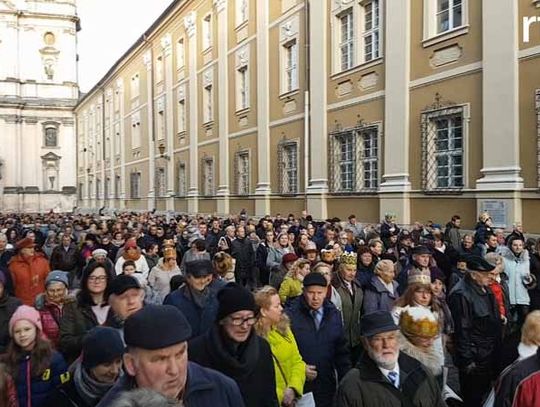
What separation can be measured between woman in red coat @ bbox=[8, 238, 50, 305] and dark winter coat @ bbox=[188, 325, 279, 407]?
18.3 ft

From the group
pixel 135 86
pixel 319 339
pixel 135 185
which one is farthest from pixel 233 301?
pixel 135 86

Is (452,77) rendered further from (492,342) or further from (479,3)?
(492,342)

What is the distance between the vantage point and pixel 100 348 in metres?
3.95

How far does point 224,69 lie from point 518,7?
1773 cm

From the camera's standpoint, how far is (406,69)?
54.6ft

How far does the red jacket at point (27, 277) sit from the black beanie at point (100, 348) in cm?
523

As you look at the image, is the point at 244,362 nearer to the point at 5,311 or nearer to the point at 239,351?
the point at 239,351

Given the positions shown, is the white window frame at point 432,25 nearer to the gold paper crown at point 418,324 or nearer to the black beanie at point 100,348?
the gold paper crown at point 418,324

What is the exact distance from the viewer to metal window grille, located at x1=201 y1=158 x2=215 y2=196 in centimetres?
3111

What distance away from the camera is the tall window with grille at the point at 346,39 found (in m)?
19.5

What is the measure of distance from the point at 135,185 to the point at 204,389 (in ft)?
144

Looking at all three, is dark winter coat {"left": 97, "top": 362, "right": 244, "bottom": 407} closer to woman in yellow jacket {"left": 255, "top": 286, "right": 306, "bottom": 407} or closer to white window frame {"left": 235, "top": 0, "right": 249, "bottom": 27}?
woman in yellow jacket {"left": 255, "top": 286, "right": 306, "bottom": 407}

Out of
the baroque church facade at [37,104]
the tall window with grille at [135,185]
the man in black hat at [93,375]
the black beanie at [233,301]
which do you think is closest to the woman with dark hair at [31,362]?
→ the man in black hat at [93,375]

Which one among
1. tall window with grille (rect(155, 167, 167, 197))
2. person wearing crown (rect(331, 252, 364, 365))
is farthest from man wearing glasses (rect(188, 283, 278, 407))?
tall window with grille (rect(155, 167, 167, 197))
